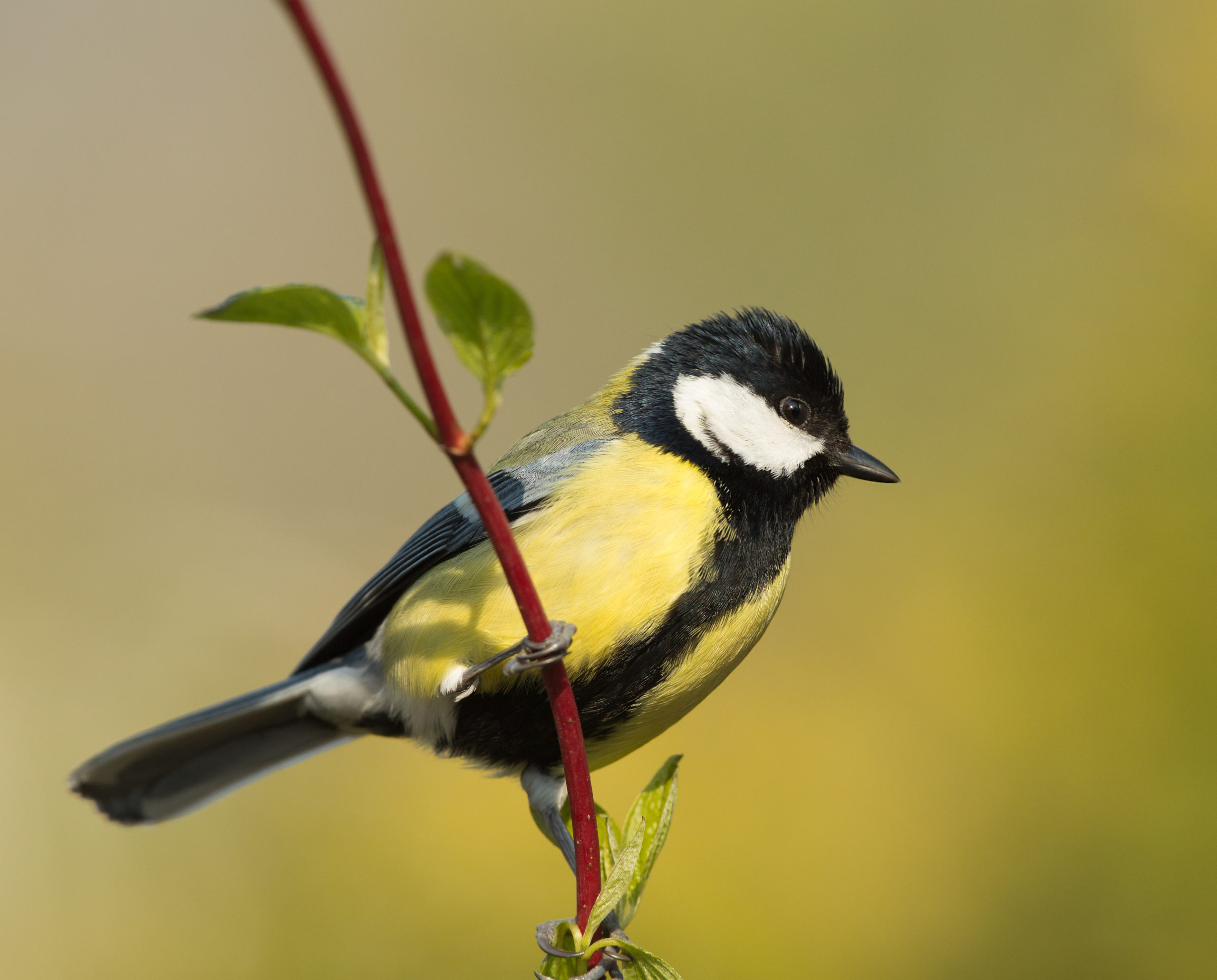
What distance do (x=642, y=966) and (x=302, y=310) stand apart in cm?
59

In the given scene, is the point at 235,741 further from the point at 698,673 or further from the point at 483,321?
the point at 483,321

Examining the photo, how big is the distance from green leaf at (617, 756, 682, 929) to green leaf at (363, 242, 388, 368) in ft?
1.64

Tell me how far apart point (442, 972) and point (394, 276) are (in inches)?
63.7

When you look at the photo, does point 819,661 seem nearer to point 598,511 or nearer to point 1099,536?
point 1099,536

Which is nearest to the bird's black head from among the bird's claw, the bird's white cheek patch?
the bird's white cheek patch

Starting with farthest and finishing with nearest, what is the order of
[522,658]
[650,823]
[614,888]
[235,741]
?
[235,741] < [522,658] < [650,823] < [614,888]

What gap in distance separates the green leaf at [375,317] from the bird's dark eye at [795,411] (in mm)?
1012

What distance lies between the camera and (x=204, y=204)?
4367mm

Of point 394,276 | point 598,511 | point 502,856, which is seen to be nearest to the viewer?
point 394,276

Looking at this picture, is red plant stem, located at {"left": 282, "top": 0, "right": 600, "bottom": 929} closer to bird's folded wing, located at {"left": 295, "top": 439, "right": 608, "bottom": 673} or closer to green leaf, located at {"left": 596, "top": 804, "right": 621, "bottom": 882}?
green leaf, located at {"left": 596, "top": 804, "right": 621, "bottom": 882}

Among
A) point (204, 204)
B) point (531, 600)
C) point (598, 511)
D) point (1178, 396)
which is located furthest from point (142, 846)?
point (204, 204)

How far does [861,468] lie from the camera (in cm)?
159

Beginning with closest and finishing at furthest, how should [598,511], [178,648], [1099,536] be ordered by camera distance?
[598,511] → [1099,536] → [178,648]

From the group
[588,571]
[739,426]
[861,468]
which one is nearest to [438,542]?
[588,571]
